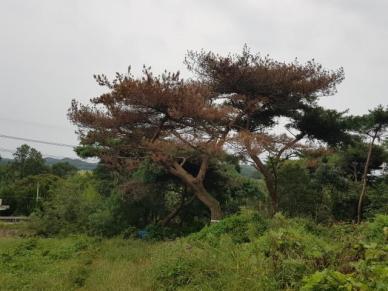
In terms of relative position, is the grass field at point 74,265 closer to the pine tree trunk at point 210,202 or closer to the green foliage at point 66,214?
the pine tree trunk at point 210,202

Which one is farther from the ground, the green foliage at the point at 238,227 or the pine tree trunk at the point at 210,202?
the pine tree trunk at the point at 210,202

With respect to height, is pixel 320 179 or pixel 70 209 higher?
pixel 320 179

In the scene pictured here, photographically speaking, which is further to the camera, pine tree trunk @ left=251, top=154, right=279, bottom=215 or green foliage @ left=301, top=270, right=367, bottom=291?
pine tree trunk @ left=251, top=154, right=279, bottom=215

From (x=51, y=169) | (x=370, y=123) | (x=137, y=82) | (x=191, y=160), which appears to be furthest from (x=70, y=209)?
(x=51, y=169)

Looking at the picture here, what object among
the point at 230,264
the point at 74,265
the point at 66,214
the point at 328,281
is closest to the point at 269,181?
the point at 66,214

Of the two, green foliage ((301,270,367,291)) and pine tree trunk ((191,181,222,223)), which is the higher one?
pine tree trunk ((191,181,222,223))

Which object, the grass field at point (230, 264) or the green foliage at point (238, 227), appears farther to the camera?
the green foliage at point (238, 227)

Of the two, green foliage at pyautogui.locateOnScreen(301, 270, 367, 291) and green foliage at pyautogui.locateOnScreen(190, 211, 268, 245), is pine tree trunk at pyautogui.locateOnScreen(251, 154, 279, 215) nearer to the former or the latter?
green foliage at pyautogui.locateOnScreen(190, 211, 268, 245)

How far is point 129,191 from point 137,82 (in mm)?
4491

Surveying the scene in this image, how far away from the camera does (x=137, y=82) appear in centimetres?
1215

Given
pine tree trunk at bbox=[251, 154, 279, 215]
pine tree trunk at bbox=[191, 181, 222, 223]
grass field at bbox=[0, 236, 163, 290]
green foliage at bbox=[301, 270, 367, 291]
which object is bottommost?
grass field at bbox=[0, 236, 163, 290]

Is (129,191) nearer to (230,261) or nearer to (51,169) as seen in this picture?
(230,261)

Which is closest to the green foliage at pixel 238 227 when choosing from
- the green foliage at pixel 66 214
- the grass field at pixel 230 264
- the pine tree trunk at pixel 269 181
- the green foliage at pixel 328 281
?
the grass field at pixel 230 264

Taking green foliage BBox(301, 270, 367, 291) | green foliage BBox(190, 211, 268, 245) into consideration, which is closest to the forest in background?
green foliage BBox(190, 211, 268, 245)
